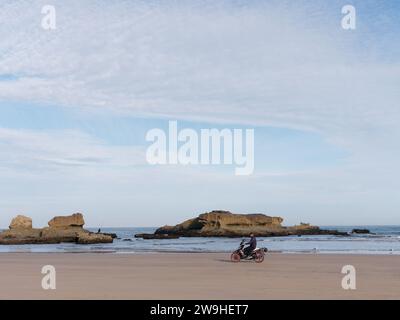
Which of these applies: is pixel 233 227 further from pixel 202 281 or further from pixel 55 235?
pixel 202 281

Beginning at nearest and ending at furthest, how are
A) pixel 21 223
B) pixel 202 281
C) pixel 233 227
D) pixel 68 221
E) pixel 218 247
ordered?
pixel 202 281
pixel 218 247
pixel 21 223
pixel 68 221
pixel 233 227

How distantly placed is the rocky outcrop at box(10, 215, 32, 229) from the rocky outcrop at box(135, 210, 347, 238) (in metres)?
33.8

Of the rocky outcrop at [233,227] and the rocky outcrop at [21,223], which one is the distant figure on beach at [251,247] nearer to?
the rocky outcrop at [21,223]

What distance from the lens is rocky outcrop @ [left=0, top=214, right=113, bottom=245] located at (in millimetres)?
68156

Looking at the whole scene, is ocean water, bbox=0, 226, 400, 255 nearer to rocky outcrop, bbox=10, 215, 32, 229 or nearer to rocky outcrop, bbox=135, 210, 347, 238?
rocky outcrop, bbox=10, 215, 32, 229

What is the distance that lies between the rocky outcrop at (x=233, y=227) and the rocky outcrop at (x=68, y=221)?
26.2 meters

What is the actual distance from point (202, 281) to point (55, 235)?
5848cm

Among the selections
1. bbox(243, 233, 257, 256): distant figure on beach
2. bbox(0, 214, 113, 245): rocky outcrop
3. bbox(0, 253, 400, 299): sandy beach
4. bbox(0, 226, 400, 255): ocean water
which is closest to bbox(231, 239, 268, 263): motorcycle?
bbox(243, 233, 257, 256): distant figure on beach

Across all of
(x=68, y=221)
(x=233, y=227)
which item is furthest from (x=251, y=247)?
(x=233, y=227)

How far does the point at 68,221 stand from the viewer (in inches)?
3482

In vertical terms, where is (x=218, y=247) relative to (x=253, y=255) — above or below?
below
